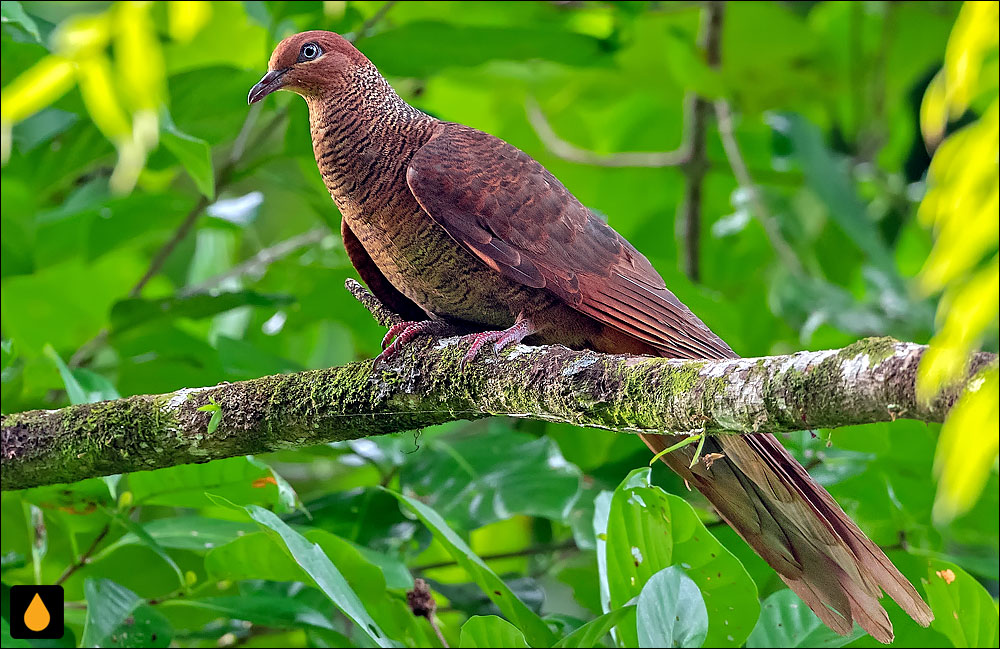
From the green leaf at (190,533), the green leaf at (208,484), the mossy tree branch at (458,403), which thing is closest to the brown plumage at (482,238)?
the mossy tree branch at (458,403)

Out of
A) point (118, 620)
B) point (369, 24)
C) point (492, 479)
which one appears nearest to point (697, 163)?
point (369, 24)

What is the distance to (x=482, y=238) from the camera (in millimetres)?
2465

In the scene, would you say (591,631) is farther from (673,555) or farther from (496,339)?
(496,339)

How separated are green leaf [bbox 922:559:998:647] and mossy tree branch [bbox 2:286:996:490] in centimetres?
102

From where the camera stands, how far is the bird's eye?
8.00 feet

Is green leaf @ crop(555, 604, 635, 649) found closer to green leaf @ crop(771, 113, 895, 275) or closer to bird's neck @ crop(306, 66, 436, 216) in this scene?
bird's neck @ crop(306, 66, 436, 216)

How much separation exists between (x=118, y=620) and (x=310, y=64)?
1384 mm

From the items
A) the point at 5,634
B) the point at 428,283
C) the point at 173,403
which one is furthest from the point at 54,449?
the point at 428,283

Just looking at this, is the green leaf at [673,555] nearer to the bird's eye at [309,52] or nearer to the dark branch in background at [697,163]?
the bird's eye at [309,52]

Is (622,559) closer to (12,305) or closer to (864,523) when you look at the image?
(864,523)

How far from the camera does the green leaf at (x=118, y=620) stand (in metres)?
2.28

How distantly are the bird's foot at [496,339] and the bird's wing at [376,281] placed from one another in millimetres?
468

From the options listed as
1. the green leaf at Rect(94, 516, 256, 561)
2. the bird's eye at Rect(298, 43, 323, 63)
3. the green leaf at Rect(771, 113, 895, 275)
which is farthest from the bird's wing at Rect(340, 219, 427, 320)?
the green leaf at Rect(771, 113, 895, 275)

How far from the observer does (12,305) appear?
392 cm
